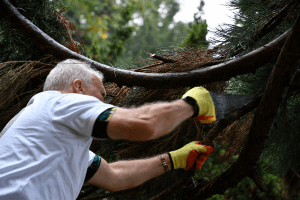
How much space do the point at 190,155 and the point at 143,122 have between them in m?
0.58

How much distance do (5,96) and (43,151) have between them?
60 centimetres

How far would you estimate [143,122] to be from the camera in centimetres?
80

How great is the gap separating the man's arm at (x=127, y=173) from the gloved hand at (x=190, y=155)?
0.06 m

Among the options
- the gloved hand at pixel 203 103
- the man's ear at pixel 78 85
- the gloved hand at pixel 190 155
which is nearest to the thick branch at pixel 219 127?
the gloved hand at pixel 190 155

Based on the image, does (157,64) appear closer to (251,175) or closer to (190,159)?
(190,159)

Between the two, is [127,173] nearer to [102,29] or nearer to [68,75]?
[68,75]

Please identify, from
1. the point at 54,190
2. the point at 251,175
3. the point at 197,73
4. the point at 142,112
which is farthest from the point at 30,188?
the point at 251,175

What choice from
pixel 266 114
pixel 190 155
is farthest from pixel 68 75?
pixel 266 114

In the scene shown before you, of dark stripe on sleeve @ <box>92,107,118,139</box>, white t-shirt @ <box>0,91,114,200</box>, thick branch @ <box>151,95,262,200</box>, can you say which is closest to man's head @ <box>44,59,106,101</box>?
white t-shirt @ <box>0,91,114,200</box>

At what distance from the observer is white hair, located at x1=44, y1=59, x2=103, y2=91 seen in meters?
1.06

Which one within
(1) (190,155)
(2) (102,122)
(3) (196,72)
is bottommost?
(1) (190,155)

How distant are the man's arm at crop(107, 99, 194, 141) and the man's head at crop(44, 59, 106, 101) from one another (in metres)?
0.33

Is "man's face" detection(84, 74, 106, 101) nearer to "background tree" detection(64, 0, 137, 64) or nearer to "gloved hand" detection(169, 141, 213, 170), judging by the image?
"gloved hand" detection(169, 141, 213, 170)

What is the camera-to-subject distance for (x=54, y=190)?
85 cm
